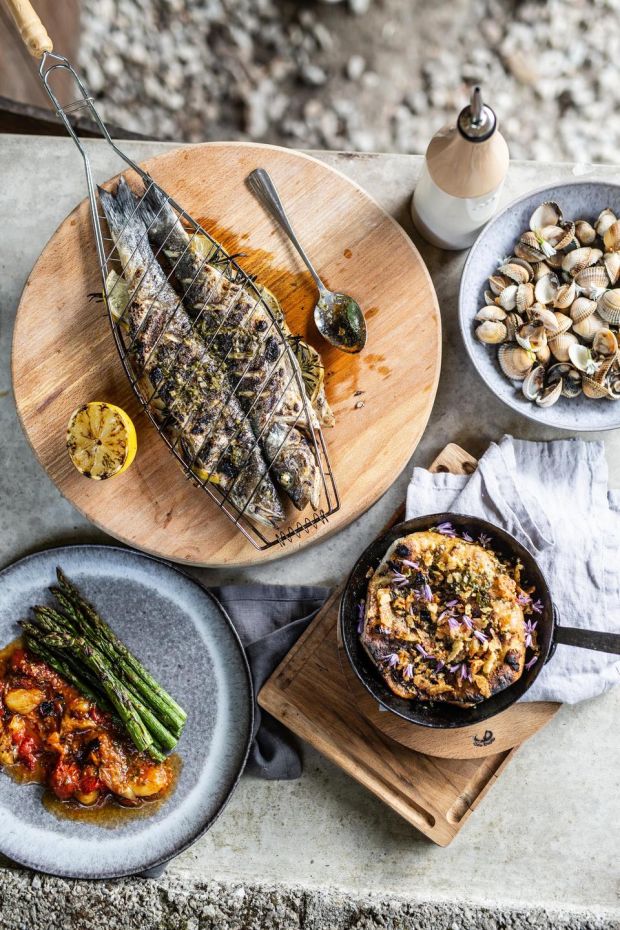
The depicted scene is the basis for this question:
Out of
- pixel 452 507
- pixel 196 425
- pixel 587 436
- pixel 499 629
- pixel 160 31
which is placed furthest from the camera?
pixel 160 31

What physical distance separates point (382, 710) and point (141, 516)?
124 cm

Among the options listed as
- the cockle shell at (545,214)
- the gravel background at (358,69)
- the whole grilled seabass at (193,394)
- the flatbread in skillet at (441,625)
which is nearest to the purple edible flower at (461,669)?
the flatbread in skillet at (441,625)

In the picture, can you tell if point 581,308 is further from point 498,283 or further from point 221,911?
point 221,911

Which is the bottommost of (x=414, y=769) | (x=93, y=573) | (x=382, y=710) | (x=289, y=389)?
(x=414, y=769)

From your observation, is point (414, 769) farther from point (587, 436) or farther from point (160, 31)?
point (160, 31)

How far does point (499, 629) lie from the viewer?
290 cm

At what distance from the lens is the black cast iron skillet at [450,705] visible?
2930 millimetres

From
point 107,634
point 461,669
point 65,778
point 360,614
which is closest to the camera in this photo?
point 461,669

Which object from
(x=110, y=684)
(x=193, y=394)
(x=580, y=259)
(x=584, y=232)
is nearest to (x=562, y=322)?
(x=580, y=259)

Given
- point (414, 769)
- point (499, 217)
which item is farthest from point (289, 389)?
point (414, 769)

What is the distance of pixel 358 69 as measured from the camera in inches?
201

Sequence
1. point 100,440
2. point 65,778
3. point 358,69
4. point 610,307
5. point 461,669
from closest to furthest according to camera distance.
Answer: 1. point 461,669
2. point 100,440
3. point 610,307
4. point 65,778
5. point 358,69

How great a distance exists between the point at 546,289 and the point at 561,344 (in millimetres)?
243

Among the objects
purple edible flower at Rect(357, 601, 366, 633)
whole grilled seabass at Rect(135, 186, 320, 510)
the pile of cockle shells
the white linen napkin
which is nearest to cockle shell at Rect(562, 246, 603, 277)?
the pile of cockle shells
